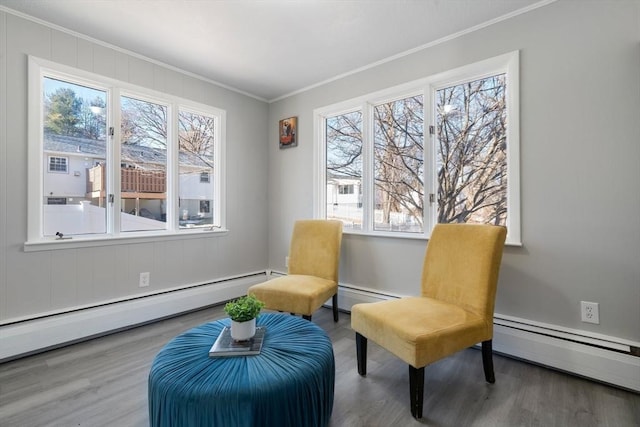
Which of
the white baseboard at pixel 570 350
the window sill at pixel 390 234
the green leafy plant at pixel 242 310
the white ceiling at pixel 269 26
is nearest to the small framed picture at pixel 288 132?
the white ceiling at pixel 269 26

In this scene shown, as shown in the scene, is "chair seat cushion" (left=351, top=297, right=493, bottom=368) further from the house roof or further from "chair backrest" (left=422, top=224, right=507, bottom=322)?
the house roof

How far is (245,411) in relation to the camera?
3.57ft

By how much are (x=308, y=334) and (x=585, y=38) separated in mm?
2493

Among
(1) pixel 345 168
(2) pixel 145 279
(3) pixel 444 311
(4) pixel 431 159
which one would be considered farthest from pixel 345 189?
(2) pixel 145 279

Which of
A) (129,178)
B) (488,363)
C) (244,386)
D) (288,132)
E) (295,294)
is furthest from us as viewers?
(288,132)

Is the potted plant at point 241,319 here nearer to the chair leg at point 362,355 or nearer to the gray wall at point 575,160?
the chair leg at point 362,355

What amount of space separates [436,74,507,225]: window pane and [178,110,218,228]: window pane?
2.41 meters

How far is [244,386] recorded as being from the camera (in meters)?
1.13

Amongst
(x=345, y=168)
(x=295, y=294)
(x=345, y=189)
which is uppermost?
(x=345, y=168)

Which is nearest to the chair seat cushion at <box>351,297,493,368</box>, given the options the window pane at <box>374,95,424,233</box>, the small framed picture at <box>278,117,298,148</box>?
the window pane at <box>374,95,424,233</box>

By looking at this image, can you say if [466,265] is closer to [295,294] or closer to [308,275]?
[295,294]

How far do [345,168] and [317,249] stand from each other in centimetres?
94

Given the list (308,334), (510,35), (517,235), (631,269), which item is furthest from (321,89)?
(631,269)

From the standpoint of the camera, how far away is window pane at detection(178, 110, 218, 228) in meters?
3.16
